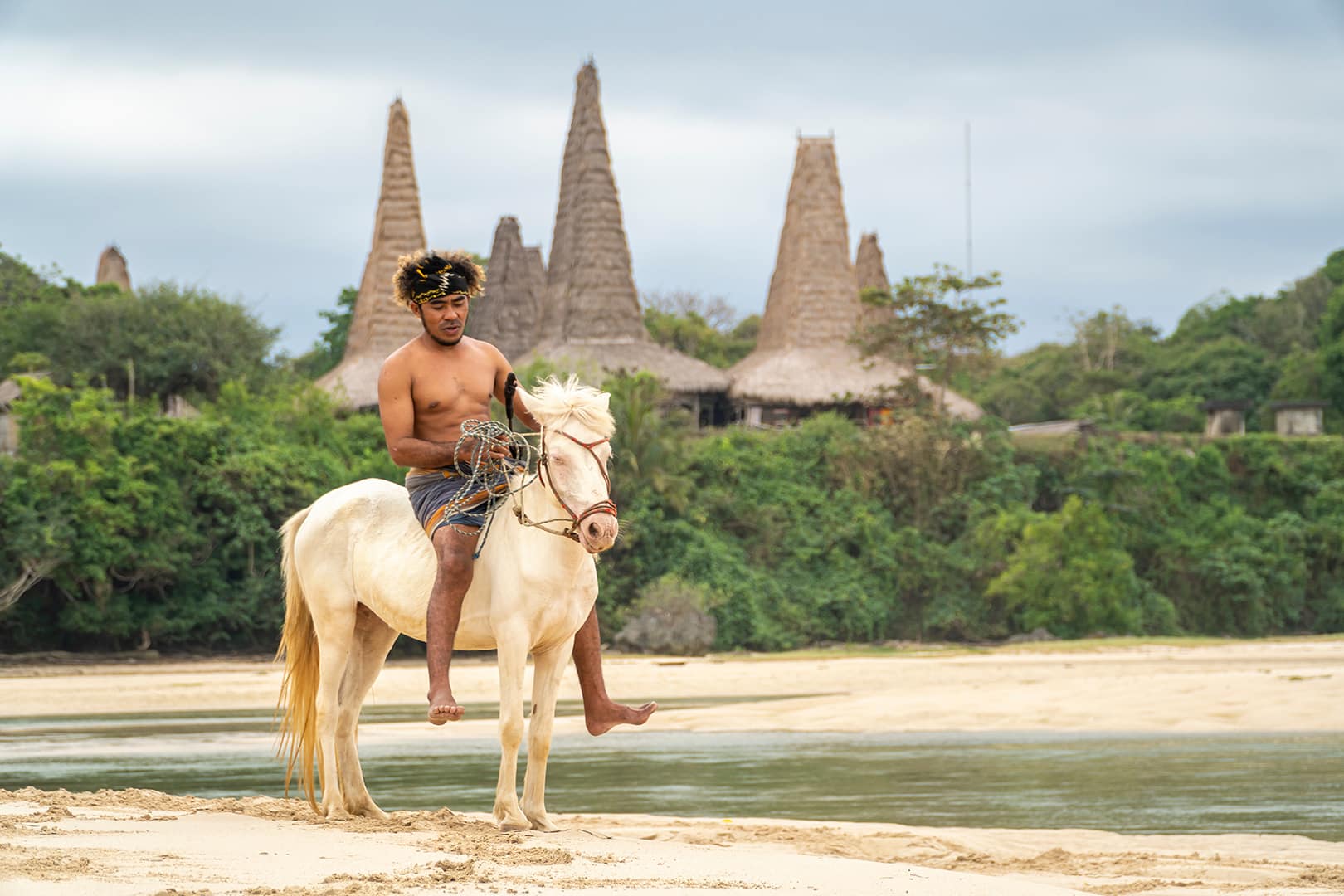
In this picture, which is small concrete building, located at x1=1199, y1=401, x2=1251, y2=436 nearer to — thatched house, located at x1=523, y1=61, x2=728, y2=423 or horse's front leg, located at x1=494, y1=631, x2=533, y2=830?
thatched house, located at x1=523, y1=61, x2=728, y2=423

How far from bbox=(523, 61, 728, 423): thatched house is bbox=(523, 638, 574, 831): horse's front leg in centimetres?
3043

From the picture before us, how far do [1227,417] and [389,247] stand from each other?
24.0 meters

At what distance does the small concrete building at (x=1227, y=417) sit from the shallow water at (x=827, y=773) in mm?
30103

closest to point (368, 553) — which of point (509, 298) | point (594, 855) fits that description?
point (594, 855)

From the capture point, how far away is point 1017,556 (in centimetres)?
3158

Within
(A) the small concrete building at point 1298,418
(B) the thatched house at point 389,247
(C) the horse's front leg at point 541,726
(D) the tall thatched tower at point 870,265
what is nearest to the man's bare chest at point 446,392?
(C) the horse's front leg at point 541,726

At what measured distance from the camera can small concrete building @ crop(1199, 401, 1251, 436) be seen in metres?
42.5

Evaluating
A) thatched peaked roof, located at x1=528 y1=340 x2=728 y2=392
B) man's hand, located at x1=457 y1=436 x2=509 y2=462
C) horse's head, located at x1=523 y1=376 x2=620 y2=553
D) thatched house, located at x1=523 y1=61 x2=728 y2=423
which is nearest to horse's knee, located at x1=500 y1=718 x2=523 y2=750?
horse's head, located at x1=523 y1=376 x2=620 y2=553

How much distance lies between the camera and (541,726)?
7.18 m

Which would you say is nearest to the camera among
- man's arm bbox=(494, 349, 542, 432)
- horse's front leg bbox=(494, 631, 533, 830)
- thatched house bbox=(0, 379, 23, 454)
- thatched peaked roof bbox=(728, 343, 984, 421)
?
horse's front leg bbox=(494, 631, 533, 830)

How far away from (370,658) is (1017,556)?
25.1 m

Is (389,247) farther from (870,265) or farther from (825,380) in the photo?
(870,265)

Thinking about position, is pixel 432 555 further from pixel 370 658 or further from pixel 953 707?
pixel 953 707

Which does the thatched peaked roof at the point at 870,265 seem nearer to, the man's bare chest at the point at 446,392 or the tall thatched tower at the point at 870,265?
the tall thatched tower at the point at 870,265
